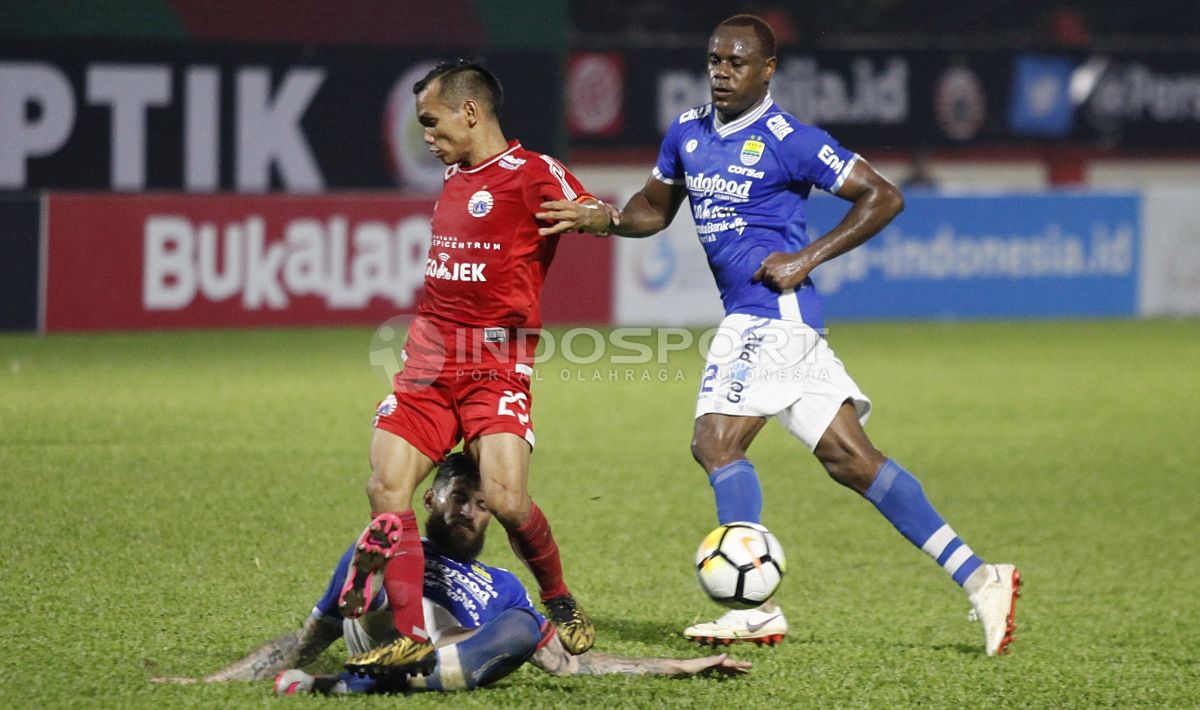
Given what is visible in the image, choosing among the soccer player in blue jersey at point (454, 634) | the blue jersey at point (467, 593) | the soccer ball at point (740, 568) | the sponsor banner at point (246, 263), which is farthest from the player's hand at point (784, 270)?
the sponsor banner at point (246, 263)

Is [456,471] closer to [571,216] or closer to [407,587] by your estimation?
[407,587]

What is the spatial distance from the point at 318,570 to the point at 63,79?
32.8 ft

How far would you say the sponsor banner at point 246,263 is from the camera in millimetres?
13539

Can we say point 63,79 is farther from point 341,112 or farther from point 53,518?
point 53,518

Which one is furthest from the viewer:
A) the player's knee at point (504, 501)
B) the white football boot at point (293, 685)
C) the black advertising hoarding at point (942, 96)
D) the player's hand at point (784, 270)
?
the black advertising hoarding at point (942, 96)

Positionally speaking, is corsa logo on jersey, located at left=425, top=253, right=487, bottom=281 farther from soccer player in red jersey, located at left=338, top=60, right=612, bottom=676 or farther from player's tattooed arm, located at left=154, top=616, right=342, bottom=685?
player's tattooed arm, located at left=154, top=616, right=342, bottom=685

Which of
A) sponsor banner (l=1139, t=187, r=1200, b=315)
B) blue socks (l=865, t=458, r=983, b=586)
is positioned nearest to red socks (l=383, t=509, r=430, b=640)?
blue socks (l=865, t=458, r=983, b=586)

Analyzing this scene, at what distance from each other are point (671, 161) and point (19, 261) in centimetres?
888

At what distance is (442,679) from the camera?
452 cm

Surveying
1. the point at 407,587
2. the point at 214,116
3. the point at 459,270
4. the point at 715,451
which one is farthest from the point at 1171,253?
the point at 407,587

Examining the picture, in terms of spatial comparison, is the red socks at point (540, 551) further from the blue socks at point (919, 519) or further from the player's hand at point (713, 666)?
the blue socks at point (919, 519)

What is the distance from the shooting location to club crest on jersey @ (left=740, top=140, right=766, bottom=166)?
18.5ft

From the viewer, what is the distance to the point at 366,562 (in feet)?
14.1

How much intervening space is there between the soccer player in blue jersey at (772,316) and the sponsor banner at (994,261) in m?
10.5
